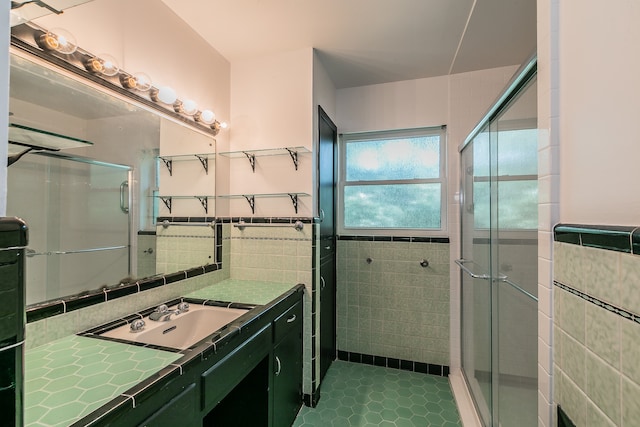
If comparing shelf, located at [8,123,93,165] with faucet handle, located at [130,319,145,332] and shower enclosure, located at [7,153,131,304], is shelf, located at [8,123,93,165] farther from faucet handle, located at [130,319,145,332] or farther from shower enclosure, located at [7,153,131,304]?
faucet handle, located at [130,319,145,332]

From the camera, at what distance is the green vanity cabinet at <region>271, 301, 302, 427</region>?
1.56m

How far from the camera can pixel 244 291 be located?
1813mm

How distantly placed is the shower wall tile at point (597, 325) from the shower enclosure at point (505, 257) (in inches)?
12.6

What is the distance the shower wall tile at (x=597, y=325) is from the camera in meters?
0.52

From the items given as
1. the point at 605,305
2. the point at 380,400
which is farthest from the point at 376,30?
the point at 380,400

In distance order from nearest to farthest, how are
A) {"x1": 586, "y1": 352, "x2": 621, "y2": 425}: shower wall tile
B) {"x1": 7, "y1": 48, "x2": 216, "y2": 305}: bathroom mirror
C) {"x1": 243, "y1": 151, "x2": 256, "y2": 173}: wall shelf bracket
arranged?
{"x1": 586, "y1": 352, "x2": 621, "y2": 425}: shower wall tile → {"x1": 7, "y1": 48, "x2": 216, "y2": 305}: bathroom mirror → {"x1": 243, "y1": 151, "x2": 256, "y2": 173}: wall shelf bracket

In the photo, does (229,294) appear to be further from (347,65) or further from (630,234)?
(347,65)

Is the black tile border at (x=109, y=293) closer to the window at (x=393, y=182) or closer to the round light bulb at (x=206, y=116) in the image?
the round light bulb at (x=206, y=116)

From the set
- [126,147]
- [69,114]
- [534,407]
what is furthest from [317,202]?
[534,407]

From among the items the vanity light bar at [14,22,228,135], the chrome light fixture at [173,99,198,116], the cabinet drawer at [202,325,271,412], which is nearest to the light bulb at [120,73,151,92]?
the vanity light bar at [14,22,228,135]

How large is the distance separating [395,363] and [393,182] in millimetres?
1627

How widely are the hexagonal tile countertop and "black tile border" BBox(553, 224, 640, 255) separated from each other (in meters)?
1.22

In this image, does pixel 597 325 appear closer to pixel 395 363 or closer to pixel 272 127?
pixel 272 127

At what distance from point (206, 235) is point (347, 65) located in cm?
173
